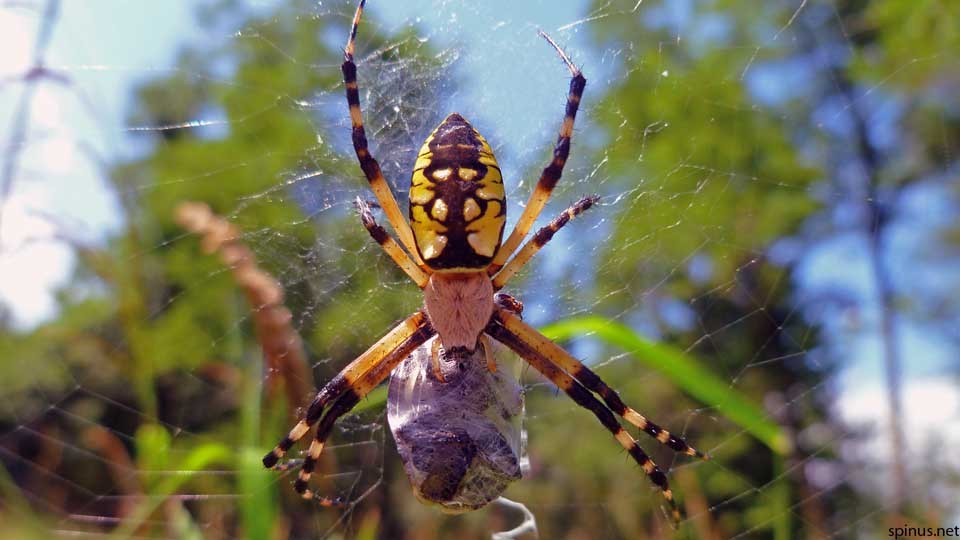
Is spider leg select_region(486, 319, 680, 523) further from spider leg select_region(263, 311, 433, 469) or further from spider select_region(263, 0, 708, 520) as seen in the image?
spider leg select_region(263, 311, 433, 469)

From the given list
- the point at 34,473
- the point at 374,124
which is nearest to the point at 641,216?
the point at 374,124

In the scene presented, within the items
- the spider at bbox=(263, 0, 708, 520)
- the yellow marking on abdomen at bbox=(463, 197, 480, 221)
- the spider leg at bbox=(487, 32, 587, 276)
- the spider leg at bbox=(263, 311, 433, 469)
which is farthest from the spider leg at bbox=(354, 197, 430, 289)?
the yellow marking on abdomen at bbox=(463, 197, 480, 221)

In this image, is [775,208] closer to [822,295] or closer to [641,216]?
[822,295]

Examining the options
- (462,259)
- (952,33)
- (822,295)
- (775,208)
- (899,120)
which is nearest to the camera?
Result: (462,259)

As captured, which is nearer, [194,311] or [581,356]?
[581,356]

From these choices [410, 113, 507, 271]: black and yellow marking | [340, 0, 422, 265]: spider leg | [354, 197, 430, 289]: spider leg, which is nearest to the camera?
[410, 113, 507, 271]: black and yellow marking

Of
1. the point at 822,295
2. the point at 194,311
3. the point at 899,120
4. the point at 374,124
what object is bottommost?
the point at 374,124

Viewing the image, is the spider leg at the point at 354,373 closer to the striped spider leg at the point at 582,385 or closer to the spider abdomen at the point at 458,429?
the spider abdomen at the point at 458,429
